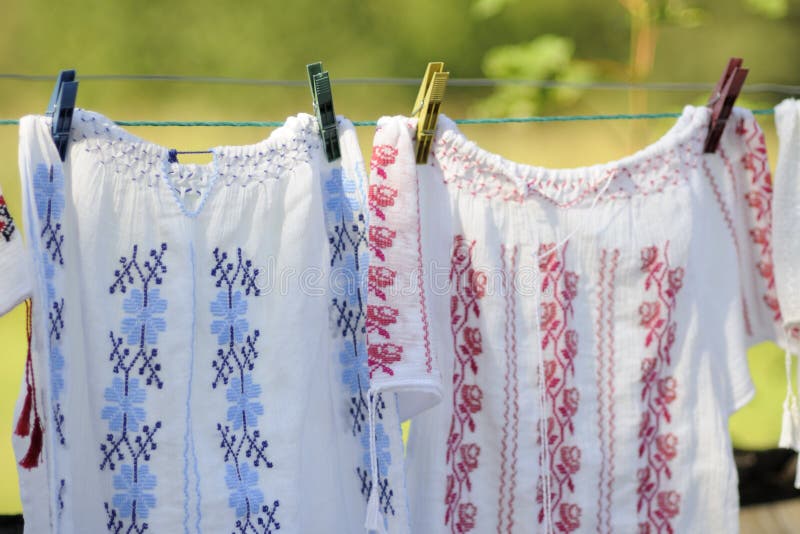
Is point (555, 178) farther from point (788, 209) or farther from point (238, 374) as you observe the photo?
point (238, 374)

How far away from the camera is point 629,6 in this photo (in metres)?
2.03

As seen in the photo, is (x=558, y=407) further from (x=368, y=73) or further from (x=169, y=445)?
(x=368, y=73)

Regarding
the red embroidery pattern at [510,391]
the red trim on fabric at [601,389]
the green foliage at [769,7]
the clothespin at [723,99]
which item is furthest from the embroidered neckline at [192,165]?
the green foliage at [769,7]

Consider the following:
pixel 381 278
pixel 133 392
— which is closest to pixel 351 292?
pixel 381 278

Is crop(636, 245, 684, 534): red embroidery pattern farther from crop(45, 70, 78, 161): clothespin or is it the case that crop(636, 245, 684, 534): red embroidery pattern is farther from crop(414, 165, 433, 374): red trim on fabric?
crop(45, 70, 78, 161): clothespin

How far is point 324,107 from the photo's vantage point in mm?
1189

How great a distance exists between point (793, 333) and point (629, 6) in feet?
3.19

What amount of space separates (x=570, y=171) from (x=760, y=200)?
1.06 feet

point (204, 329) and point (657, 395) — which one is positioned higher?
point (204, 329)

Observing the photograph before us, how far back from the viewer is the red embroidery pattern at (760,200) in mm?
1351

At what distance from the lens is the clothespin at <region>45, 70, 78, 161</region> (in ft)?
3.64

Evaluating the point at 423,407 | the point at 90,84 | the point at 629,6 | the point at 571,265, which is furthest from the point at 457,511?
the point at 629,6

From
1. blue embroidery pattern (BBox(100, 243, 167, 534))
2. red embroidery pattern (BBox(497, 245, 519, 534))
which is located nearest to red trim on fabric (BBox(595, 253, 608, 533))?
red embroidery pattern (BBox(497, 245, 519, 534))

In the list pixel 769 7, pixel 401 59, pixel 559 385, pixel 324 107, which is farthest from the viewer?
pixel 769 7
